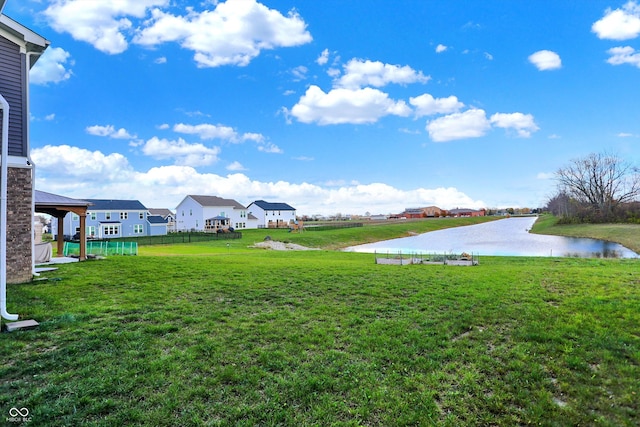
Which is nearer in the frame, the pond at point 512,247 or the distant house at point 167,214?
the pond at point 512,247

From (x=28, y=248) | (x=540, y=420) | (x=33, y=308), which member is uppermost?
(x=28, y=248)

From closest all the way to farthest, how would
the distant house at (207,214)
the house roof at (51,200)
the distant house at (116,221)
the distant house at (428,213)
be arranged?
the house roof at (51,200) → the distant house at (116,221) → the distant house at (207,214) → the distant house at (428,213)

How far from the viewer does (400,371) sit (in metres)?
4.61

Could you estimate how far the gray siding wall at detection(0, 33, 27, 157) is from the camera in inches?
395

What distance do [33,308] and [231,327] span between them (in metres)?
4.37

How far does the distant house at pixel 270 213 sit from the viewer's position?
7056 centimetres

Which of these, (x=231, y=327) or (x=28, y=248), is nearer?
(x=231, y=327)

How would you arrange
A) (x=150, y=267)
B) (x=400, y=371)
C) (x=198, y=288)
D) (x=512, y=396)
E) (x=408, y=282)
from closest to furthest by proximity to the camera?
(x=512, y=396) → (x=400, y=371) → (x=198, y=288) → (x=408, y=282) → (x=150, y=267)

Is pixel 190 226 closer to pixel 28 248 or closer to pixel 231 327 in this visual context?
pixel 28 248

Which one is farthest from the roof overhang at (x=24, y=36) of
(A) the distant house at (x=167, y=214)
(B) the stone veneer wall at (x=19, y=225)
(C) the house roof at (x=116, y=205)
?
(A) the distant house at (x=167, y=214)

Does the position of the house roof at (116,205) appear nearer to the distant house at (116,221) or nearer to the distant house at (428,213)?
the distant house at (116,221)

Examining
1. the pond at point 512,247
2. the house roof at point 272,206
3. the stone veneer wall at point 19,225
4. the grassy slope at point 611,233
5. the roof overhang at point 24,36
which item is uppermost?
the roof overhang at point 24,36

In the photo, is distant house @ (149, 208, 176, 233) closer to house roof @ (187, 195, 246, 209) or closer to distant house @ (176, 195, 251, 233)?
distant house @ (176, 195, 251, 233)

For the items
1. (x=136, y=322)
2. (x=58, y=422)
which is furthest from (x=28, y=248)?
(x=58, y=422)
